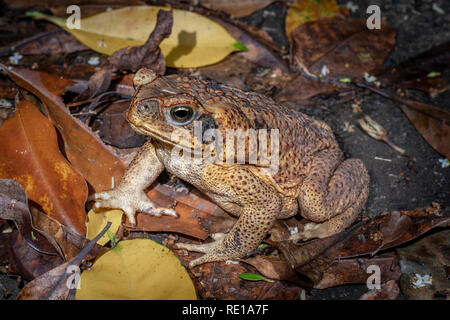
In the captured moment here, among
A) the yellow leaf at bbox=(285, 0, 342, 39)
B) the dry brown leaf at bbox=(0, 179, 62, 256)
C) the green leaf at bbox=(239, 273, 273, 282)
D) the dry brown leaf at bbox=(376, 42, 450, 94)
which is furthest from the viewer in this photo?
the yellow leaf at bbox=(285, 0, 342, 39)

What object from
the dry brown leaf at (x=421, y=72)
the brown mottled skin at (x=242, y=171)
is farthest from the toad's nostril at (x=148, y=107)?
the dry brown leaf at (x=421, y=72)

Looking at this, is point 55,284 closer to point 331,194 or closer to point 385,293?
point 331,194

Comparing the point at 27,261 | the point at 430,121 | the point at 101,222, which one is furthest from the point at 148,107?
the point at 430,121

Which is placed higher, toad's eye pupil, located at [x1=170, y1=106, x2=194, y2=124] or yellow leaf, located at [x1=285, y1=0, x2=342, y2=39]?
yellow leaf, located at [x1=285, y1=0, x2=342, y2=39]

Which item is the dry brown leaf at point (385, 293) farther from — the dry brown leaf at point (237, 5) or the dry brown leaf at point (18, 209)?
the dry brown leaf at point (237, 5)

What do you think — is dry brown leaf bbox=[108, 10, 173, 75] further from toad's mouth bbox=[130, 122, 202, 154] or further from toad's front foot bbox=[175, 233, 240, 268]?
toad's front foot bbox=[175, 233, 240, 268]

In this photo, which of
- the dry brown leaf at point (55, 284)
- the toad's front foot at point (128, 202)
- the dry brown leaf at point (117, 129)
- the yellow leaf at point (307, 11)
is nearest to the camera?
the dry brown leaf at point (55, 284)

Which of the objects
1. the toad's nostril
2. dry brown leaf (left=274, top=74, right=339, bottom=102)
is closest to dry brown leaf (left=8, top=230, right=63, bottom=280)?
the toad's nostril
